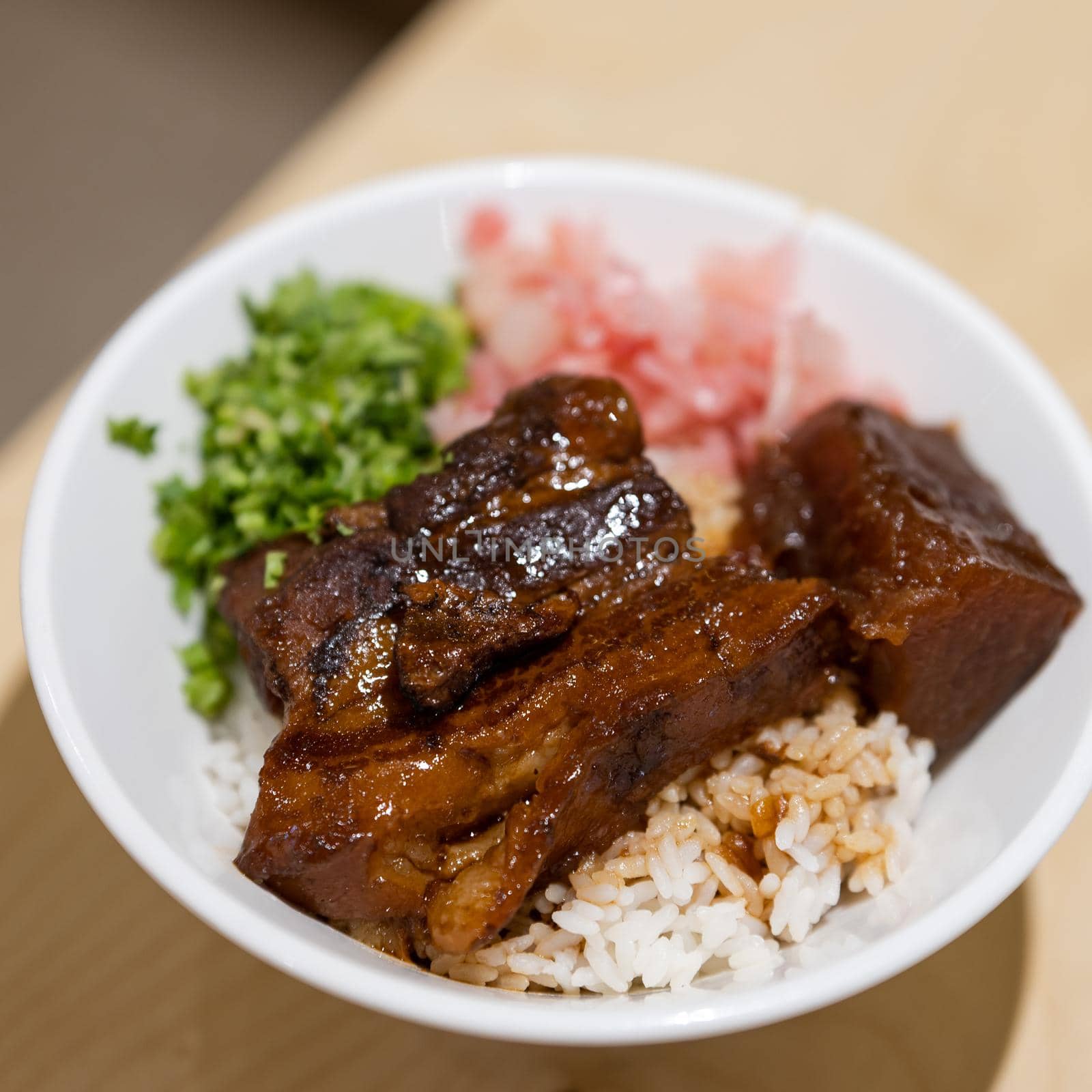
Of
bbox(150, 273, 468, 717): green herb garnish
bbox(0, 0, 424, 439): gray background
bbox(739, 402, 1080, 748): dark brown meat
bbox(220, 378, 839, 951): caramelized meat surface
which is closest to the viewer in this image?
bbox(220, 378, 839, 951): caramelized meat surface

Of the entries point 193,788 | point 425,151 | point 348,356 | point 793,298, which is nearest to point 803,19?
point 425,151

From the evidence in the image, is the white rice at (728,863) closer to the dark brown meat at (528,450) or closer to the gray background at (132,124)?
the dark brown meat at (528,450)

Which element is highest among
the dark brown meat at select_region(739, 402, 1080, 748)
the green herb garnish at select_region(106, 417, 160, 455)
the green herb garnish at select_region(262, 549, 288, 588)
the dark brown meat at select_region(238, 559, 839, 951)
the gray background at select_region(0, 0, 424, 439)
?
the dark brown meat at select_region(739, 402, 1080, 748)

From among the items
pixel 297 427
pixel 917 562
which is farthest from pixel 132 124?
pixel 917 562

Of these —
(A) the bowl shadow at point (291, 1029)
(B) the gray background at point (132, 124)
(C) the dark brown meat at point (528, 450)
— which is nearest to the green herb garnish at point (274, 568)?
(C) the dark brown meat at point (528, 450)

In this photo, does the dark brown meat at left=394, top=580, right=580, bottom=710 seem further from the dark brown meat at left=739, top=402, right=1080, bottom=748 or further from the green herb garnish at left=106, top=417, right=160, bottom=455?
the green herb garnish at left=106, top=417, right=160, bottom=455

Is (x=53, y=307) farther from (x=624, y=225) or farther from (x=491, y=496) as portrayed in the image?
(x=491, y=496)

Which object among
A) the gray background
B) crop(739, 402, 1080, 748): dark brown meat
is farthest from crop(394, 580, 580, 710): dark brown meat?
the gray background
